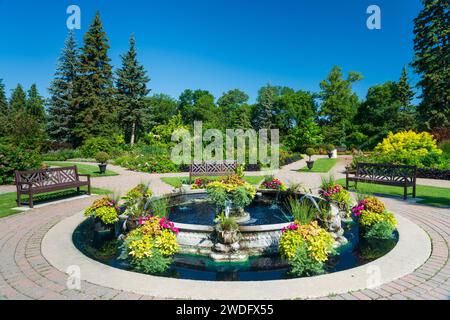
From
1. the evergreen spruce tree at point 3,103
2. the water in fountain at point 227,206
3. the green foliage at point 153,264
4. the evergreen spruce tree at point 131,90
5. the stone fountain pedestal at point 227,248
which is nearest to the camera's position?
the green foliage at point 153,264

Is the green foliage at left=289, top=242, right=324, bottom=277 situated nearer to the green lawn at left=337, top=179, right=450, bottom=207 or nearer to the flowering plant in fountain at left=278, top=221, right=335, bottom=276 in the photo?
the flowering plant in fountain at left=278, top=221, right=335, bottom=276

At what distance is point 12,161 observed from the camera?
12312 mm

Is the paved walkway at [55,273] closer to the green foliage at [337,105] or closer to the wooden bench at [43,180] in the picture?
the wooden bench at [43,180]

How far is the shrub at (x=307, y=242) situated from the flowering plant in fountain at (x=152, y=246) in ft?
5.43

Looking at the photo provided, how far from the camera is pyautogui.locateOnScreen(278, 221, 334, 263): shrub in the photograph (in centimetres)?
396

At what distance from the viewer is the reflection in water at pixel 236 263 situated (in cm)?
403

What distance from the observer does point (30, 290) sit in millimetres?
3352

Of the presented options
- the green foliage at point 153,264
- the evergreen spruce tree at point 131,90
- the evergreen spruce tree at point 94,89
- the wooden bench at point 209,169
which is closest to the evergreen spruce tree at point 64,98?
the evergreen spruce tree at point 94,89

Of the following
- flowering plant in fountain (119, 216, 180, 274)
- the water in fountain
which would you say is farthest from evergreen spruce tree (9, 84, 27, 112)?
flowering plant in fountain (119, 216, 180, 274)

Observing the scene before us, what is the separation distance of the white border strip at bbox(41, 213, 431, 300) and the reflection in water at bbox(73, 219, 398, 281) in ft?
0.98

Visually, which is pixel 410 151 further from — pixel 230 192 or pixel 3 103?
pixel 3 103

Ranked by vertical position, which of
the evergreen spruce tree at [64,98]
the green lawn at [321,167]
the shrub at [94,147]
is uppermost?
the evergreen spruce tree at [64,98]

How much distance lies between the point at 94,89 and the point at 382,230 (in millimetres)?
32200
